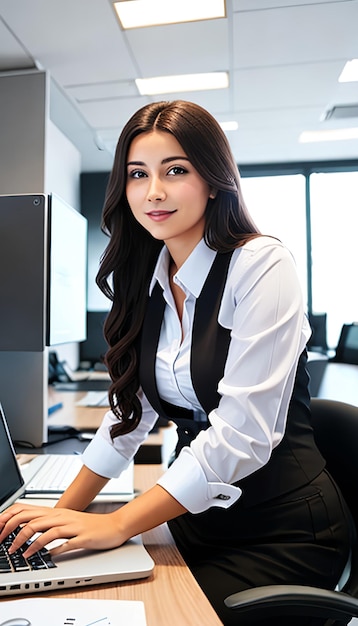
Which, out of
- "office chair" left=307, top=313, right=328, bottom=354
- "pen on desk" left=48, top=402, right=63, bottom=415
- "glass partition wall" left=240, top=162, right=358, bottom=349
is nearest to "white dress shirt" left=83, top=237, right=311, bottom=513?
"pen on desk" left=48, top=402, right=63, bottom=415

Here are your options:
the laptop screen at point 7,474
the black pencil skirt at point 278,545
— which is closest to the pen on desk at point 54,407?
the laptop screen at point 7,474

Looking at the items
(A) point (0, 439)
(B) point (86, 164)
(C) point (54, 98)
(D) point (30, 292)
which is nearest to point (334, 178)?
(B) point (86, 164)

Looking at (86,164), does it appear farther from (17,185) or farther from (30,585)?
(30,585)

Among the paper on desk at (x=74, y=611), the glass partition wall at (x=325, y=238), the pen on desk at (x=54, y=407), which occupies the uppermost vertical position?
the glass partition wall at (x=325, y=238)

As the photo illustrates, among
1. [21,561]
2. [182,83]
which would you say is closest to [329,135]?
[182,83]

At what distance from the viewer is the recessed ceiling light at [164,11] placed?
85.1 inches

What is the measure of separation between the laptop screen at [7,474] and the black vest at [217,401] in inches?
12.8

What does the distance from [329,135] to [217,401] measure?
3743mm

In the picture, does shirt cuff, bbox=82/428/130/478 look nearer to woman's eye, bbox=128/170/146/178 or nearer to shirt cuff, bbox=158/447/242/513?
shirt cuff, bbox=158/447/242/513

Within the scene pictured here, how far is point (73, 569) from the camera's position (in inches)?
25.4

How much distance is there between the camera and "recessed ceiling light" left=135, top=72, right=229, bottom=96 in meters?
2.88

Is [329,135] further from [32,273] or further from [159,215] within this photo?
[159,215]

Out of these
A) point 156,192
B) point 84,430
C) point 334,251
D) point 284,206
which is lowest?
point 84,430

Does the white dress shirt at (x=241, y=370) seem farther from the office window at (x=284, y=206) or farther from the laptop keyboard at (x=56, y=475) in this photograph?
the office window at (x=284, y=206)
